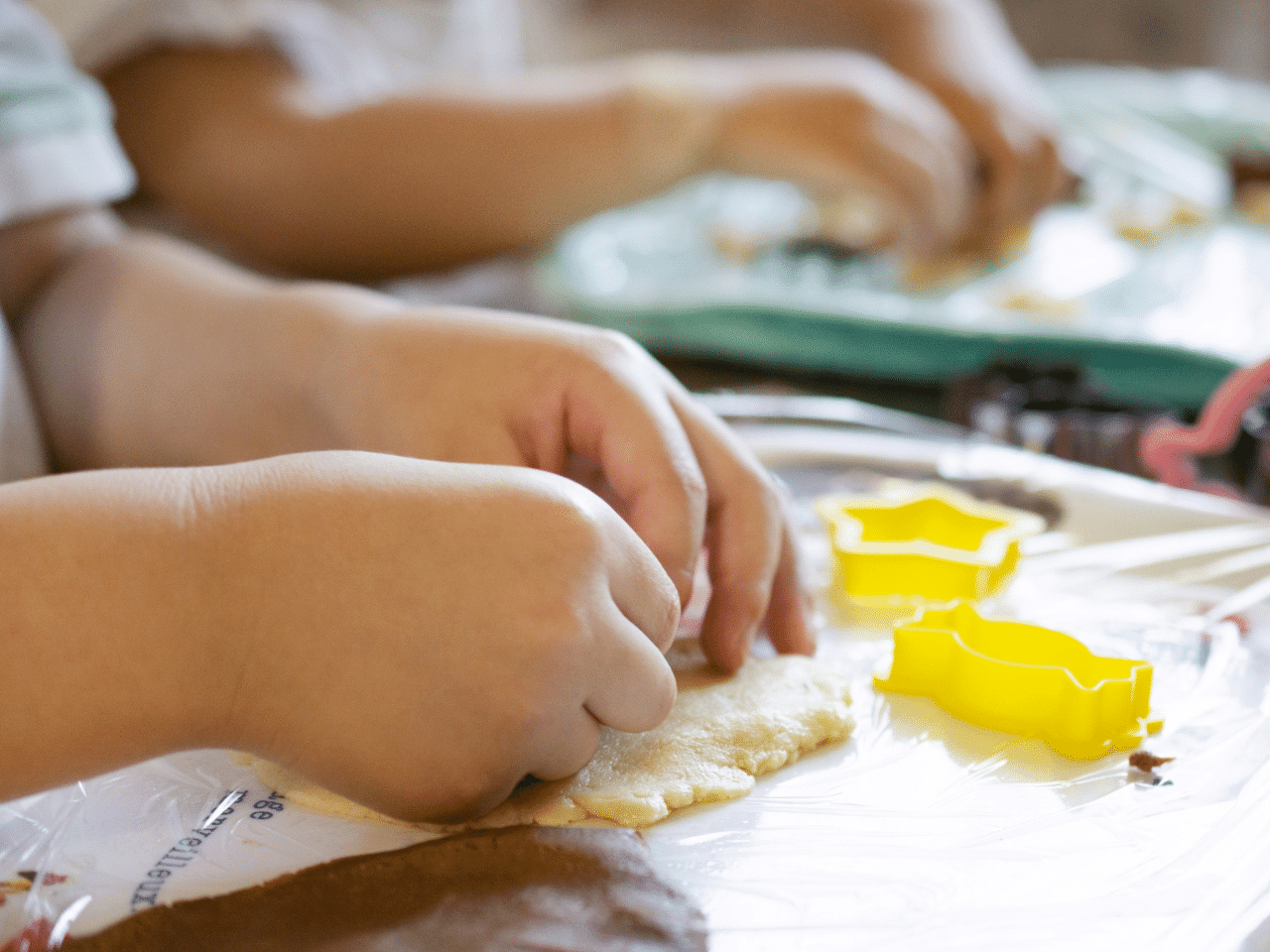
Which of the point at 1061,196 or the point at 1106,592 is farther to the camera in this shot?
the point at 1061,196

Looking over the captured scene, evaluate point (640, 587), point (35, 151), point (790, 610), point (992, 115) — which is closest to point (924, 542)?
point (790, 610)

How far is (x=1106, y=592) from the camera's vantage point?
44 cm

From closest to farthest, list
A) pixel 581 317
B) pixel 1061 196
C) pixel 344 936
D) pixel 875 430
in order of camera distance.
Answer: pixel 344 936
pixel 875 430
pixel 581 317
pixel 1061 196

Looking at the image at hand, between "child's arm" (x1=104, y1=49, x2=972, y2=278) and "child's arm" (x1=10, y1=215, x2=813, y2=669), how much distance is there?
282 mm

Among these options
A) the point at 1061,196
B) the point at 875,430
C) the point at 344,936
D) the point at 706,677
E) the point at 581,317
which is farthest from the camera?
the point at 1061,196

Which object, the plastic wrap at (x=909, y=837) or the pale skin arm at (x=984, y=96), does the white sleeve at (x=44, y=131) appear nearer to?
the plastic wrap at (x=909, y=837)

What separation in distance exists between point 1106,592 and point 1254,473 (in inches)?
5.4

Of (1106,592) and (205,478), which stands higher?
(205,478)

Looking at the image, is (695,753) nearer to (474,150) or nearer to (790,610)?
(790,610)

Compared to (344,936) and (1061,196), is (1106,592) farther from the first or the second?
(1061,196)

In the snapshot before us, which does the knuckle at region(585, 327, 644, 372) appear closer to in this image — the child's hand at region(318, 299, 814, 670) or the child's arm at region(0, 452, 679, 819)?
the child's hand at region(318, 299, 814, 670)

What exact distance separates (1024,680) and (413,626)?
193 mm

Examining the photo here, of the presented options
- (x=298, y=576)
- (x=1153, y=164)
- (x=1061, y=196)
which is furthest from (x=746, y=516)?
(x=1153, y=164)

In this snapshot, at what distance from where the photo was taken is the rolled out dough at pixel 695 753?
30cm
